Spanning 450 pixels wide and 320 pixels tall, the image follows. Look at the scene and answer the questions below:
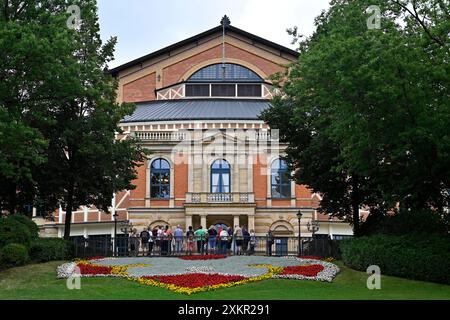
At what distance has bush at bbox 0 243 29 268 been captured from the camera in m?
24.5

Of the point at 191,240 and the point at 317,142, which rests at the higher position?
the point at 317,142

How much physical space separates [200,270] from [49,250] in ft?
24.1

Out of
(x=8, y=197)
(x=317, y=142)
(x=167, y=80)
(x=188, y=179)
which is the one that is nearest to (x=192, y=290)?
(x=317, y=142)

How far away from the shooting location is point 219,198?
Answer: 48094 millimetres

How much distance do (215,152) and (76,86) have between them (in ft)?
79.7

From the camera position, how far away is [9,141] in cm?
2369

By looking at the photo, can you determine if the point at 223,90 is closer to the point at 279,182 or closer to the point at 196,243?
the point at 279,182

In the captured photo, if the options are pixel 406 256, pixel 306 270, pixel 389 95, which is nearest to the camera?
pixel 389 95

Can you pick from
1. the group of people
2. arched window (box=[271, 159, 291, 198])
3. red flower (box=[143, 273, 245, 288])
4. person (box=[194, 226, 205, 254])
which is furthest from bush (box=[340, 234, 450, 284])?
arched window (box=[271, 159, 291, 198])

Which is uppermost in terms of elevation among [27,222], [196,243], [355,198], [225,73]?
[225,73]

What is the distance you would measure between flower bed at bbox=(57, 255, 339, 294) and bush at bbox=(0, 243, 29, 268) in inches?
61.9

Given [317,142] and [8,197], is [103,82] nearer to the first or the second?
[8,197]

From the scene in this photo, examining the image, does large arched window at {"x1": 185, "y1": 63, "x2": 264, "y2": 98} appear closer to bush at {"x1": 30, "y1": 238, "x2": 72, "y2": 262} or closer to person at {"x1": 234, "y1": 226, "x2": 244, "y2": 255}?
person at {"x1": 234, "y1": 226, "x2": 244, "y2": 255}

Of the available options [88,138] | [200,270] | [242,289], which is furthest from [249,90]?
[242,289]
